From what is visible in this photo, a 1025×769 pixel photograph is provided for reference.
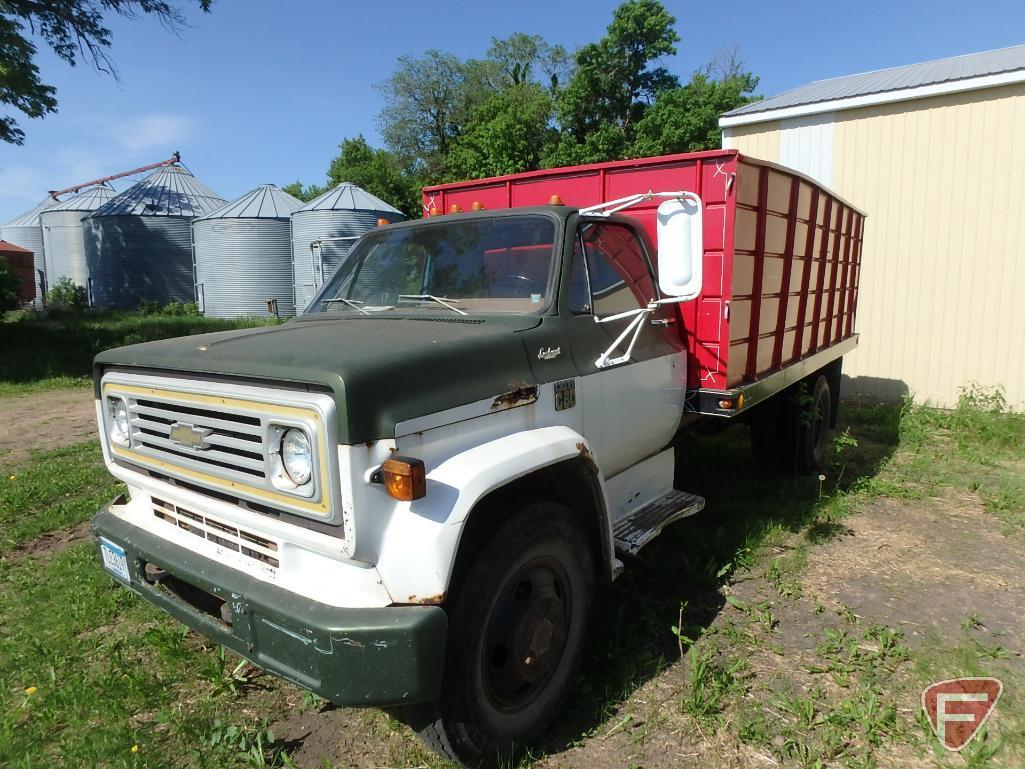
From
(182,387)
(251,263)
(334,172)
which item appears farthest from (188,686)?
(334,172)

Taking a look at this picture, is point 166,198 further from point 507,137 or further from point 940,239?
point 940,239

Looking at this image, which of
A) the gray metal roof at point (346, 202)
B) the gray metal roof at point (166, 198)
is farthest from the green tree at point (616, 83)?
the gray metal roof at point (166, 198)

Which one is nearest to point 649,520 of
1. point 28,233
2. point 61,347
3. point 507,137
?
point 61,347

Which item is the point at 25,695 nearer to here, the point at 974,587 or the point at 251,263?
the point at 974,587

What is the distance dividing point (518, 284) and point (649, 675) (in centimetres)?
193

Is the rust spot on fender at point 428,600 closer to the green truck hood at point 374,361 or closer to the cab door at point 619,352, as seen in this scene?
the green truck hood at point 374,361

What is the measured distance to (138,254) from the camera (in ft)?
85.4

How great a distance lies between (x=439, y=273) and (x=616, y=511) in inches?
60.7

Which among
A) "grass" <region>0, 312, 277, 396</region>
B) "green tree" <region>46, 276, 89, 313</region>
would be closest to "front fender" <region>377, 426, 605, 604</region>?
"grass" <region>0, 312, 277, 396</region>

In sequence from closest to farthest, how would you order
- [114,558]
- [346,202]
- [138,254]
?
[114,558] < [346,202] < [138,254]

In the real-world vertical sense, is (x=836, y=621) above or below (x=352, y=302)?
below

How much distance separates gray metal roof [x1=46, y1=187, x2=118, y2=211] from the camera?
30.9m

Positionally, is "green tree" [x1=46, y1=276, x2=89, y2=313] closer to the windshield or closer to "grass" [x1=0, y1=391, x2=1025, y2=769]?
"grass" [x1=0, y1=391, x2=1025, y2=769]

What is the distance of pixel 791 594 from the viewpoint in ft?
13.0
